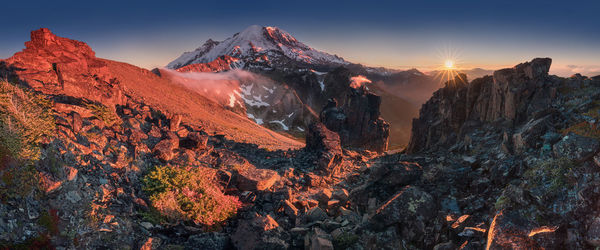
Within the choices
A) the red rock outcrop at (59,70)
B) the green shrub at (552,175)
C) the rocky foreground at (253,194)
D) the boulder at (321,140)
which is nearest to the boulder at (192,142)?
the rocky foreground at (253,194)

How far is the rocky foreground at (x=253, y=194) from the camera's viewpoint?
22.6ft

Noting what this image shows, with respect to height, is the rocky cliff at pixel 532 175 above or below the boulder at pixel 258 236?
above

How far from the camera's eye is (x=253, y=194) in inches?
571

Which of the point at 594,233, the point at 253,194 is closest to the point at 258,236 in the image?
the point at 253,194

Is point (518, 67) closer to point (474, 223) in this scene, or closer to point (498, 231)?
point (474, 223)

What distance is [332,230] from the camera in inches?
399

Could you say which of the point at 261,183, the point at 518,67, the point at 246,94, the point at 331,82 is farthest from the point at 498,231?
the point at 331,82

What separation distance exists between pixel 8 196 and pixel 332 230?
10292mm

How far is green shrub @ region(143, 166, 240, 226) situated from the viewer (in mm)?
10906

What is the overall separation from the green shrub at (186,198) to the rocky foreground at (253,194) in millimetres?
54

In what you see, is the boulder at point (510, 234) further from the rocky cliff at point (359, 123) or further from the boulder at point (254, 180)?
the rocky cliff at point (359, 123)

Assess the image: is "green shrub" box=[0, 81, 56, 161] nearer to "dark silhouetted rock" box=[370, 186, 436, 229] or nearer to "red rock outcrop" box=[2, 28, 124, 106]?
"red rock outcrop" box=[2, 28, 124, 106]

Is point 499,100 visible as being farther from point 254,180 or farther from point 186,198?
point 186,198

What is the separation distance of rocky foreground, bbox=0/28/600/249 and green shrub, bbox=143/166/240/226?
54 millimetres
